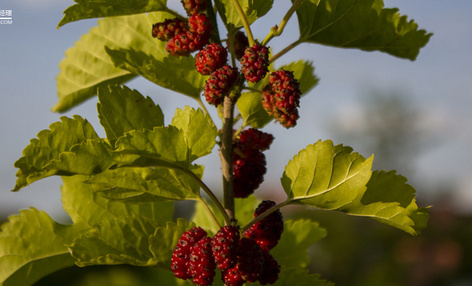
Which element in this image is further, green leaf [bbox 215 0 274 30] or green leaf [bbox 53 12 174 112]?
green leaf [bbox 53 12 174 112]

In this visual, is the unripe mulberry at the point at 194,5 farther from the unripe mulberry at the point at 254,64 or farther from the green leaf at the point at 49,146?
the green leaf at the point at 49,146

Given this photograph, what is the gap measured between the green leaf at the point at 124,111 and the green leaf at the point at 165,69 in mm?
130

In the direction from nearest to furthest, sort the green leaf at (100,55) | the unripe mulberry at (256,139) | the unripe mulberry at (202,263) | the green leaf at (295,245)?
the unripe mulberry at (202,263), the unripe mulberry at (256,139), the green leaf at (100,55), the green leaf at (295,245)

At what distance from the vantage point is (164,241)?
117 centimetres

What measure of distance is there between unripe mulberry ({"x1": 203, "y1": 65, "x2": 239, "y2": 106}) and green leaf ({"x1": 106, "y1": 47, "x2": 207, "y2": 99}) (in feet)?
0.55

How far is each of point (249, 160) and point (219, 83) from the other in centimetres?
24

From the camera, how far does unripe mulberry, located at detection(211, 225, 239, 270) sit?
1.07 metres

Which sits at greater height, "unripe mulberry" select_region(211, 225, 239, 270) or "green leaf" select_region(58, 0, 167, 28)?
"green leaf" select_region(58, 0, 167, 28)

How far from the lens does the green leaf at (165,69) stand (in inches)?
49.0

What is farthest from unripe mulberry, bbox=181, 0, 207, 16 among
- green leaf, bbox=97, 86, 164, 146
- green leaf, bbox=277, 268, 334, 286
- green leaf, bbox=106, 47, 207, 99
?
green leaf, bbox=277, 268, 334, 286

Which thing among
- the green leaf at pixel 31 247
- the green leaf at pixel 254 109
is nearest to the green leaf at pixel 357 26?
the green leaf at pixel 254 109

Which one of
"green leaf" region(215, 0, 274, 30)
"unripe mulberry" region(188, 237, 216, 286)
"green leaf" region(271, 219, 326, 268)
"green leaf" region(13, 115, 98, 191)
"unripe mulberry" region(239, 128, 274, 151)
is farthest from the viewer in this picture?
"green leaf" region(271, 219, 326, 268)

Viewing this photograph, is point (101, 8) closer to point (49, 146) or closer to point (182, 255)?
point (49, 146)

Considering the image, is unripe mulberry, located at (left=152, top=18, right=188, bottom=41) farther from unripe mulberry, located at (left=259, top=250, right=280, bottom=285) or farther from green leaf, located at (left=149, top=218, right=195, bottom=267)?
unripe mulberry, located at (left=259, top=250, right=280, bottom=285)
